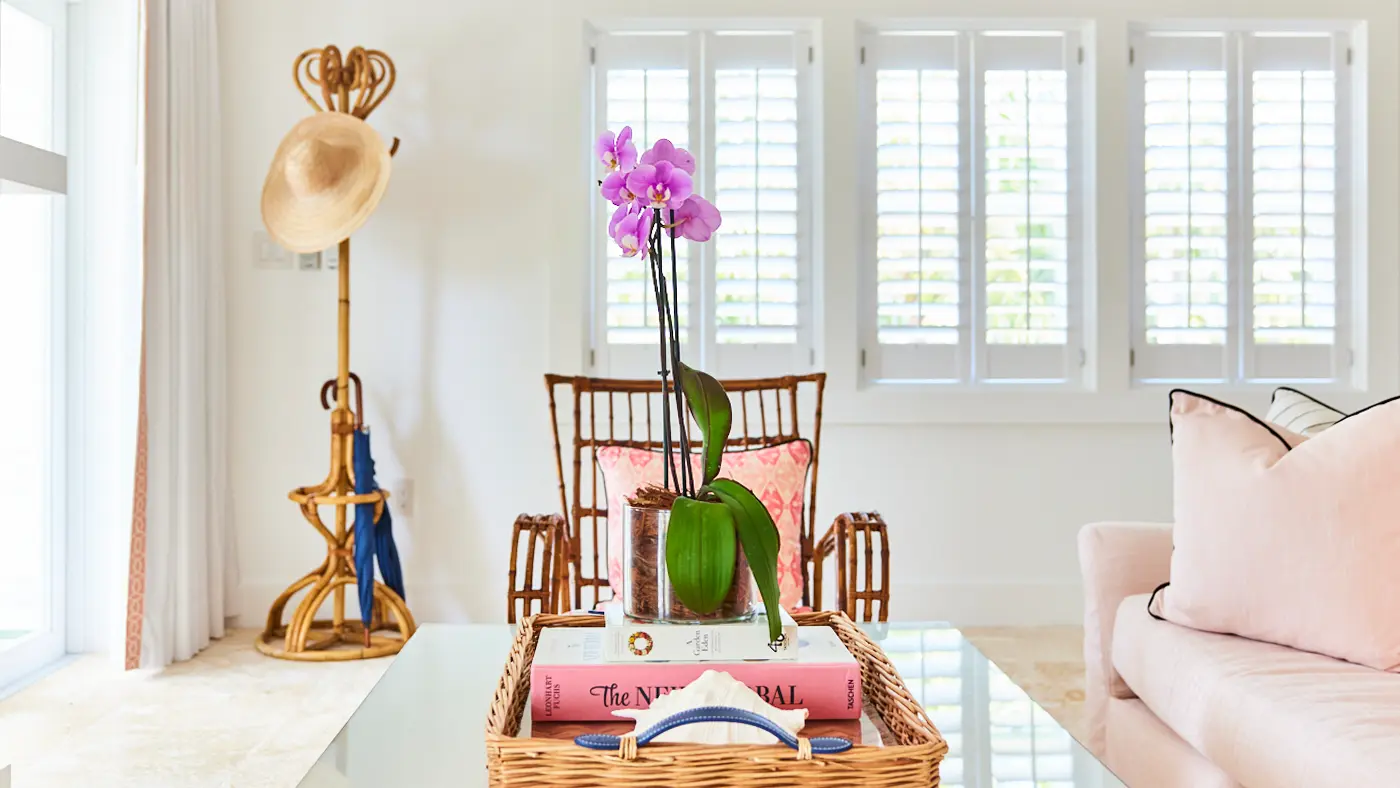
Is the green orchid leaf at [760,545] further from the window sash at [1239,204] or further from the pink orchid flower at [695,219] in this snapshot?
the window sash at [1239,204]

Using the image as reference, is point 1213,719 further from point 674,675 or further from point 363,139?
point 363,139

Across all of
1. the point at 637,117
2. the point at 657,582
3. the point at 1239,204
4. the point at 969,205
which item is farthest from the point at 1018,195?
the point at 657,582

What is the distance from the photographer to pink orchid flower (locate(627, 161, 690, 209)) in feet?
4.18

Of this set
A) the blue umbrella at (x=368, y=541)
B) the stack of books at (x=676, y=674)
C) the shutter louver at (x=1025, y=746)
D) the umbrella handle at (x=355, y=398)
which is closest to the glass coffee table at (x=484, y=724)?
the shutter louver at (x=1025, y=746)

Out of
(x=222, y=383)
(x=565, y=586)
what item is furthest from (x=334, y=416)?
(x=565, y=586)

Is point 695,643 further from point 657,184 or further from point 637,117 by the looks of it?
point 637,117

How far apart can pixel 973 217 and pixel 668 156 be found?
275 cm

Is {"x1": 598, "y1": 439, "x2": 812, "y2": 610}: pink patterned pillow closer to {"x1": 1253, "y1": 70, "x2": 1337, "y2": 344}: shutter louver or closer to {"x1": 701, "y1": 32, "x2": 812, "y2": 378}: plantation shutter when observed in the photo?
{"x1": 701, "y1": 32, "x2": 812, "y2": 378}: plantation shutter

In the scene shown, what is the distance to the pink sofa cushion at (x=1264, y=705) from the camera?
143 cm

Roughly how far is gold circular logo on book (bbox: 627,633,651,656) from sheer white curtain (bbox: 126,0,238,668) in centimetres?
245

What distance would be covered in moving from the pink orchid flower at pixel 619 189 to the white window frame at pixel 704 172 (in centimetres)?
252

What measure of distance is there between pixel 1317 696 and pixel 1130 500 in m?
2.40

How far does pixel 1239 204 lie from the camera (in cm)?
388

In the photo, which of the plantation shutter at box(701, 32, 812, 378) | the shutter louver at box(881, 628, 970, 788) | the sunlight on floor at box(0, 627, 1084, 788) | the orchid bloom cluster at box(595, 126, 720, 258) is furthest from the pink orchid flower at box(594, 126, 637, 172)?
the plantation shutter at box(701, 32, 812, 378)
